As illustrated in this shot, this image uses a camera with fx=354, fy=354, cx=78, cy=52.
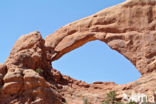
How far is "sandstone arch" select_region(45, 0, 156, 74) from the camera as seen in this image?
26703 millimetres

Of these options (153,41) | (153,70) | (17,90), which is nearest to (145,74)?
(153,70)

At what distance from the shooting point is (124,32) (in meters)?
28.2

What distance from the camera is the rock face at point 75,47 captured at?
22203 millimetres

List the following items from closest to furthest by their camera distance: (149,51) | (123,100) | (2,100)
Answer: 1. (2,100)
2. (123,100)
3. (149,51)

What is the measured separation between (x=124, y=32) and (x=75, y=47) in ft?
16.2

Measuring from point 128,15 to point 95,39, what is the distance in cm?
348

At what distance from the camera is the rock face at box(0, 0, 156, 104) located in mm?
22203

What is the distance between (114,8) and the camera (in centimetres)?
2911

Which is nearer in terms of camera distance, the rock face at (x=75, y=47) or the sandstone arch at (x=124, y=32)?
the rock face at (x=75, y=47)

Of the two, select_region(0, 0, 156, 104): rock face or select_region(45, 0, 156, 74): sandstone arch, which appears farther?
select_region(45, 0, 156, 74): sandstone arch

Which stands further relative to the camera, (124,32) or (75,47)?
(75,47)

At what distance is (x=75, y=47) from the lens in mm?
30938

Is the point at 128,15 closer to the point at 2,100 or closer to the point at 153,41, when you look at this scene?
the point at 153,41

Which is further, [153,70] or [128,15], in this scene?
[128,15]
